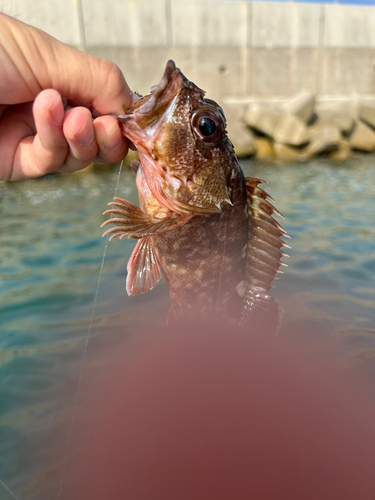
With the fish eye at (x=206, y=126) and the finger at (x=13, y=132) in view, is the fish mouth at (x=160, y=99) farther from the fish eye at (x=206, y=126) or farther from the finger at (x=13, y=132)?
the finger at (x=13, y=132)

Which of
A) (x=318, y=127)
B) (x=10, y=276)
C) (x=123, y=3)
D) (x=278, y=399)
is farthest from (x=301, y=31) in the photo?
(x=278, y=399)

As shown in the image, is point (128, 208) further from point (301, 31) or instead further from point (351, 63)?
point (351, 63)

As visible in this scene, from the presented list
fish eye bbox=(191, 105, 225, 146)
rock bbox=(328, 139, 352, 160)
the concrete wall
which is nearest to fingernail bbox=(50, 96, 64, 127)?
fish eye bbox=(191, 105, 225, 146)

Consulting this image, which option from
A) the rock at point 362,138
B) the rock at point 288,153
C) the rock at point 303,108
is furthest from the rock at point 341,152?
the rock at point 303,108

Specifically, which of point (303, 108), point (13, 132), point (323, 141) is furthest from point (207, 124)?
point (303, 108)

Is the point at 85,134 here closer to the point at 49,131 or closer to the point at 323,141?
the point at 49,131
